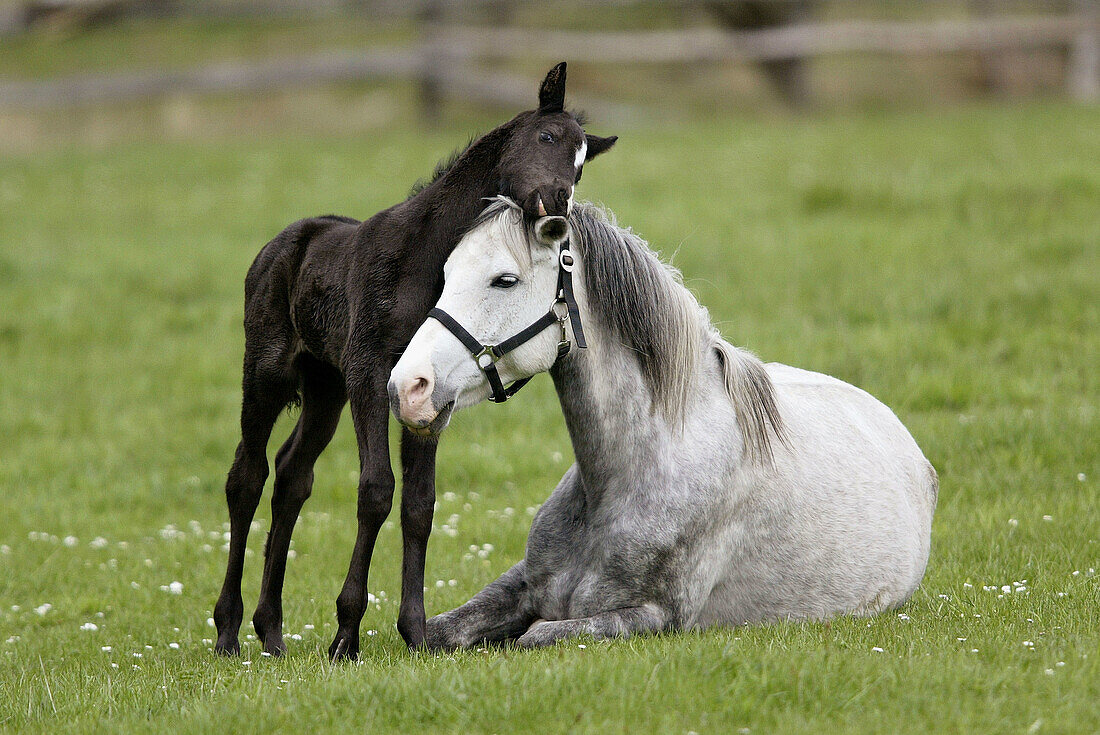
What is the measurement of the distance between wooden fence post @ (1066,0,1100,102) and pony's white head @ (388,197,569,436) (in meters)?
21.1

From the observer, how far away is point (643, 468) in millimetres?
5004

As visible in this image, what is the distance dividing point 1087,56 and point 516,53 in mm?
10933

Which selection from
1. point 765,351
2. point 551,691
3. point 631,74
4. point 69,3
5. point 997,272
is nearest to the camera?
point 551,691

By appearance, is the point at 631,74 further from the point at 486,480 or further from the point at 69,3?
the point at 486,480

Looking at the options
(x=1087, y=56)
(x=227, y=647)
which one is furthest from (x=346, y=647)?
(x=1087, y=56)

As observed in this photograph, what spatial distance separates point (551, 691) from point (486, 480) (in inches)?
197

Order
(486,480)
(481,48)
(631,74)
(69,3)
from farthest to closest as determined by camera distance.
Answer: (631,74) → (69,3) → (481,48) → (486,480)

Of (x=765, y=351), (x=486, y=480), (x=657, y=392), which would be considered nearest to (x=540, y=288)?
(x=657, y=392)

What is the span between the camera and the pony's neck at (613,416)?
497 cm

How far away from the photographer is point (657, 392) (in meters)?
5.04

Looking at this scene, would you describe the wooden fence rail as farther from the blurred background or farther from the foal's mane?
the foal's mane

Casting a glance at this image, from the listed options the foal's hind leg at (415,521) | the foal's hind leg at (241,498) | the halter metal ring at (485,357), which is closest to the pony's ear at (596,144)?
the halter metal ring at (485,357)

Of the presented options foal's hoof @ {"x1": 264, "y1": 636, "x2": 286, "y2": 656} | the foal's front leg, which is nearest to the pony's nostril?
the foal's front leg

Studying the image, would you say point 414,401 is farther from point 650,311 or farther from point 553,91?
point 553,91
